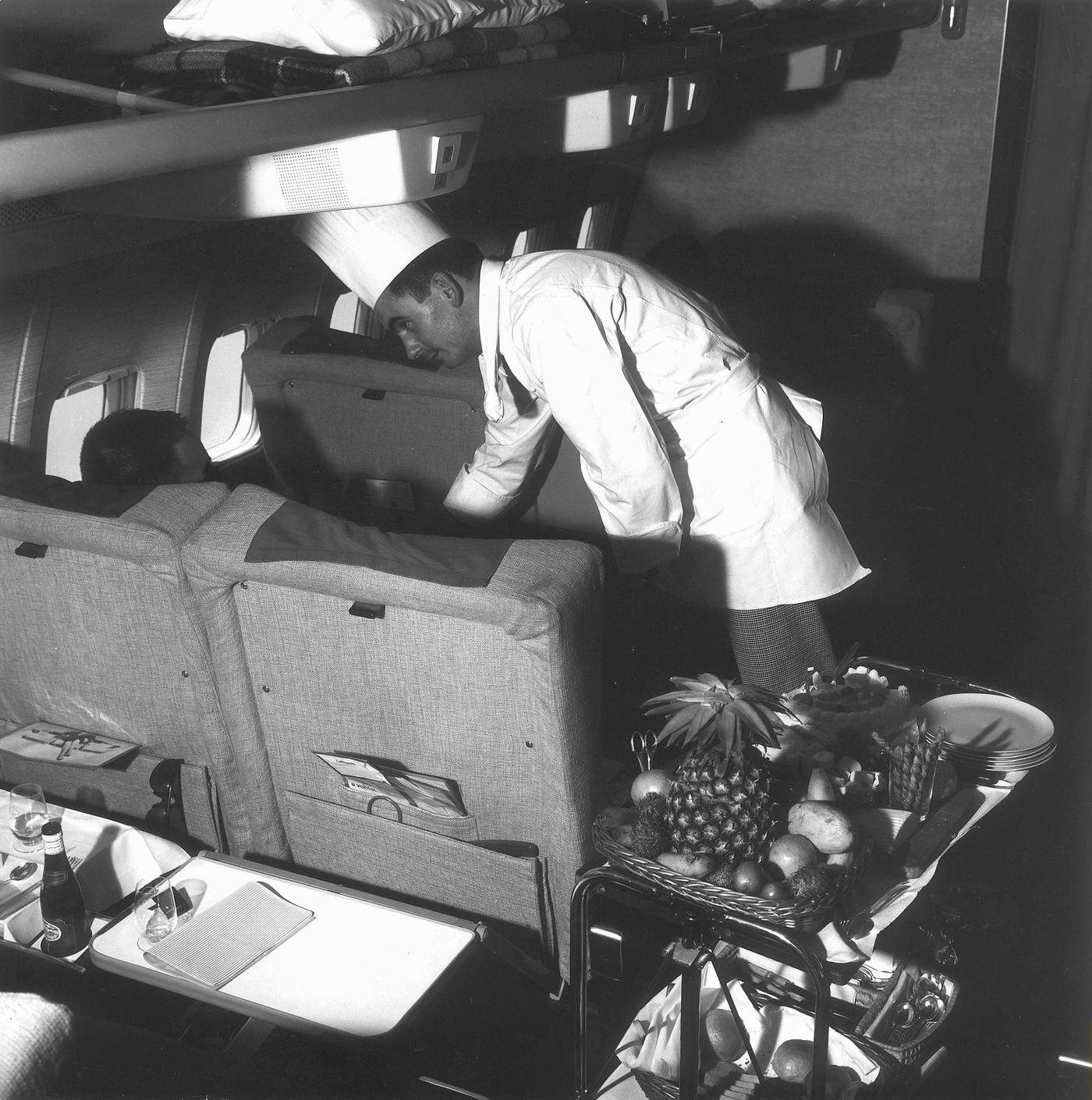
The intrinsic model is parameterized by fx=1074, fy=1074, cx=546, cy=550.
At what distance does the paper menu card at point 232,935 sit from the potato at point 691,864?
1.97 feet

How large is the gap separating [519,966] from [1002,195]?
414 centimetres

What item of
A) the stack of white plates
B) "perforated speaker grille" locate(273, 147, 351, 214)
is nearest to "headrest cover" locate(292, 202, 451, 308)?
"perforated speaker grille" locate(273, 147, 351, 214)

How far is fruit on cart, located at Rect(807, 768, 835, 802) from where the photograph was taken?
60.7 inches

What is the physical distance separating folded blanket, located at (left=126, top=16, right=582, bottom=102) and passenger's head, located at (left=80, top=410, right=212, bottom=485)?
0.87m

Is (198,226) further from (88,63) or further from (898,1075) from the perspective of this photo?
(898,1075)

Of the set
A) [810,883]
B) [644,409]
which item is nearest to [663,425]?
[644,409]

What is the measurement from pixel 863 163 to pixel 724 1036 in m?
4.16

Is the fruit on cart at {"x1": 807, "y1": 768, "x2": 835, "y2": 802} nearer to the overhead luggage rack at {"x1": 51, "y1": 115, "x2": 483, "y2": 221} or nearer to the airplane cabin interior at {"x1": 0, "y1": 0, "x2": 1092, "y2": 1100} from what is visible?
the airplane cabin interior at {"x1": 0, "y1": 0, "x2": 1092, "y2": 1100}

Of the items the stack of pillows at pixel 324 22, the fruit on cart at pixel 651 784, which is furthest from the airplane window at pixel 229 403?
the fruit on cart at pixel 651 784

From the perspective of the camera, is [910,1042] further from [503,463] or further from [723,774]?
[503,463]

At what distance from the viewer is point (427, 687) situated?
1.81 m

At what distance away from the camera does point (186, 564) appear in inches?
72.7

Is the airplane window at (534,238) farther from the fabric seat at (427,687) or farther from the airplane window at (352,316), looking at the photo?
the fabric seat at (427,687)

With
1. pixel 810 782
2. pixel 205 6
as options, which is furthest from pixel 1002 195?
pixel 810 782
